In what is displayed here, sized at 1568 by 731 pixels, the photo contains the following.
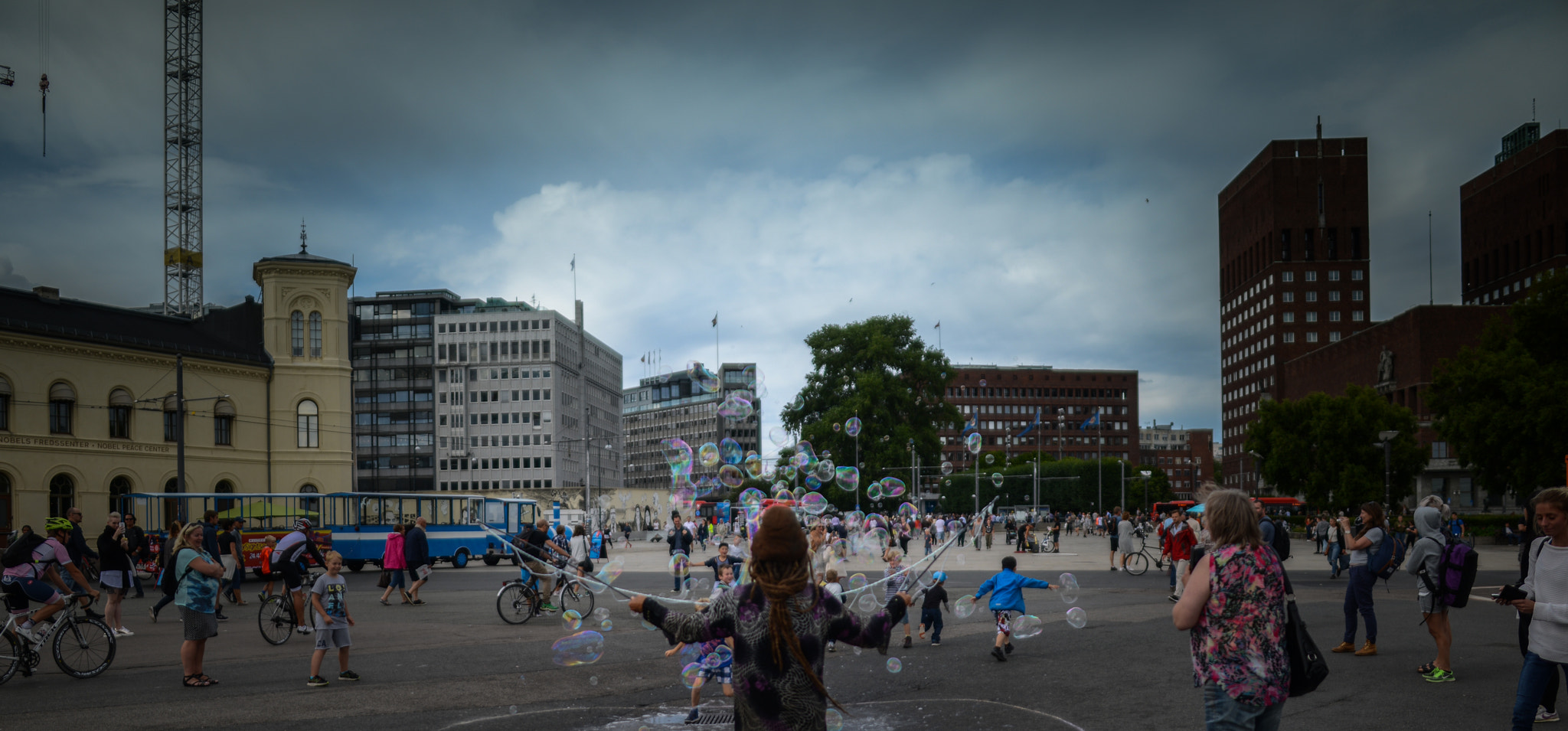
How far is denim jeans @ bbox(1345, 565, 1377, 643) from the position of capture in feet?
39.9

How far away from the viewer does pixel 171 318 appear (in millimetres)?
54625

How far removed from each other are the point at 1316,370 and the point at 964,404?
7654cm

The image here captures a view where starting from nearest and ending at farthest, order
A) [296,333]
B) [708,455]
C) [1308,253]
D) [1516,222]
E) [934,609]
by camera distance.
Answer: [934,609] < [708,455] < [296,333] < [1516,222] < [1308,253]

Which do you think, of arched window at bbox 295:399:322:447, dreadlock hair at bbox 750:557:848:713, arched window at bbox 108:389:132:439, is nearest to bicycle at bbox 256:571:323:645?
dreadlock hair at bbox 750:557:848:713

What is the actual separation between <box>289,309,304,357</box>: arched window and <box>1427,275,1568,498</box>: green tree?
182 ft

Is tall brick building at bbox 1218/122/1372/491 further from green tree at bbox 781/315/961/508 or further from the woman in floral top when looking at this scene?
the woman in floral top

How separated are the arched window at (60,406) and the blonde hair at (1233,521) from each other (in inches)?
2009

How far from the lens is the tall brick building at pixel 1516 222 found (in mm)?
99938

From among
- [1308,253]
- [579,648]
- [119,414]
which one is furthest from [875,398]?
[1308,253]

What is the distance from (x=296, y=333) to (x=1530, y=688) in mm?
58693

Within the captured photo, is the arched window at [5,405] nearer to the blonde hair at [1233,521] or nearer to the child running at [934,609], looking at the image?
the child running at [934,609]

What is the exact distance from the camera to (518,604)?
1833 cm

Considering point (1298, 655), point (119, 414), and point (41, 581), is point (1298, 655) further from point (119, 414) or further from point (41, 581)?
point (119, 414)

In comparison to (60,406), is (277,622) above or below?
below
